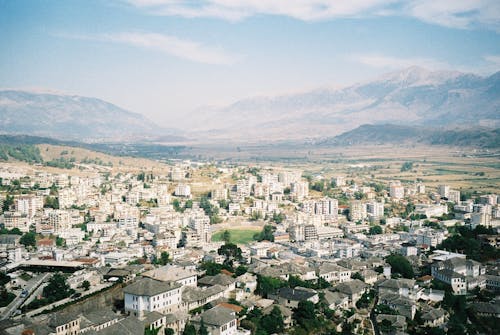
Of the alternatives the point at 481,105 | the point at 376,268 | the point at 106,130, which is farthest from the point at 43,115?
the point at 376,268

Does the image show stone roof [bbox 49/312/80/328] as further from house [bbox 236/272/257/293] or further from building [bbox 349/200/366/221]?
building [bbox 349/200/366/221]

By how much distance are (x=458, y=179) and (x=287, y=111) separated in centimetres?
15218

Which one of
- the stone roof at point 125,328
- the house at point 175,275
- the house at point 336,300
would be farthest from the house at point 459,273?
the stone roof at point 125,328

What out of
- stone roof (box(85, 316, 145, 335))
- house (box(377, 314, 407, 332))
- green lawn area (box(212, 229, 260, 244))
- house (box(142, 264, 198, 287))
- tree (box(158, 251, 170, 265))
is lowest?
green lawn area (box(212, 229, 260, 244))

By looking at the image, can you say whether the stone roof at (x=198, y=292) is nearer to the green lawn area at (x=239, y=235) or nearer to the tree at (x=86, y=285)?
the tree at (x=86, y=285)

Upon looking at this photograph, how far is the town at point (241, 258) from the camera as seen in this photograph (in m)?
12.0

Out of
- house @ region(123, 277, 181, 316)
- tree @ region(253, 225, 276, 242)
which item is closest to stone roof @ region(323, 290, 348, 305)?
house @ region(123, 277, 181, 316)

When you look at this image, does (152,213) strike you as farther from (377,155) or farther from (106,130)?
(106,130)

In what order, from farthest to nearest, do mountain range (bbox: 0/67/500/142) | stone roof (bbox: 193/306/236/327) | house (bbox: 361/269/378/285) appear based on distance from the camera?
mountain range (bbox: 0/67/500/142)
house (bbox: 361/269/378/285)
stone roof (bbox: 193/306/236/327)

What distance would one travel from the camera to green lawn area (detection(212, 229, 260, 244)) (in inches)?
912

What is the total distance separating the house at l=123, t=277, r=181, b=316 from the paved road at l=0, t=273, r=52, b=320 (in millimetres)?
2333

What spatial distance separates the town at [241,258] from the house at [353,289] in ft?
0.13

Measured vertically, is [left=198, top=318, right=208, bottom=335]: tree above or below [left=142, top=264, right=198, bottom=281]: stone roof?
below

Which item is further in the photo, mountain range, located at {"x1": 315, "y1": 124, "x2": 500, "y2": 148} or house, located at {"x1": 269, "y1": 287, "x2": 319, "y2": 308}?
mountain range, located at {"x1": 315, "y1": 124, "x2": 500, "y2": 148}
